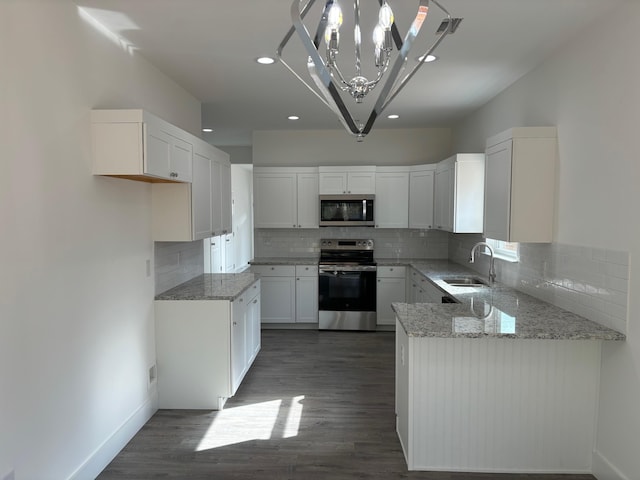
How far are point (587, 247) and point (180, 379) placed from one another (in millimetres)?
3026

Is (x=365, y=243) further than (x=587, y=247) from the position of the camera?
Yes

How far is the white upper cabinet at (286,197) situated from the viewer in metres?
5.65

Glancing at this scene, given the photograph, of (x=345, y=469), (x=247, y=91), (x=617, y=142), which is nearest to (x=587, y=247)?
(x=617, y=142)

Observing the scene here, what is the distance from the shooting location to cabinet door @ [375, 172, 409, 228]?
220 inches

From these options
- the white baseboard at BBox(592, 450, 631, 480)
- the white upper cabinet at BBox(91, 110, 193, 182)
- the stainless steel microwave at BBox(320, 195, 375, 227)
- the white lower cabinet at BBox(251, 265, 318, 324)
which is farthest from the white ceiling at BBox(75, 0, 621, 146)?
the white baseboard at BBox(592, 450, 631, 480)

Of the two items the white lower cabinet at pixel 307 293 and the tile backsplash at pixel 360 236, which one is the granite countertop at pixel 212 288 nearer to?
the white lower cabinet at pixel 307 293

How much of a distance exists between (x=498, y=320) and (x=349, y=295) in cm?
301

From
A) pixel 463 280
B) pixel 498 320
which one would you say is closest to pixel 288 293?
pixel 463 280

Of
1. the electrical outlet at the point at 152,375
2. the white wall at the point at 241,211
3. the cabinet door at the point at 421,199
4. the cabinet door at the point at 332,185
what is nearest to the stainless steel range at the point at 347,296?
the cabinet door at the point at 421,199

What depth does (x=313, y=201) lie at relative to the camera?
5.66m

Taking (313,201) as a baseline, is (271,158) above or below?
above

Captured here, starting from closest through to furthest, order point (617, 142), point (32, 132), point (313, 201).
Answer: point (32, 132), point (617, 142), point (313, 201)

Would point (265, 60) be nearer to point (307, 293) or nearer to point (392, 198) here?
point (392, 198)

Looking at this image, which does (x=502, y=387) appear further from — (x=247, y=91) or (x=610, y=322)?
(x=247, y=91)
